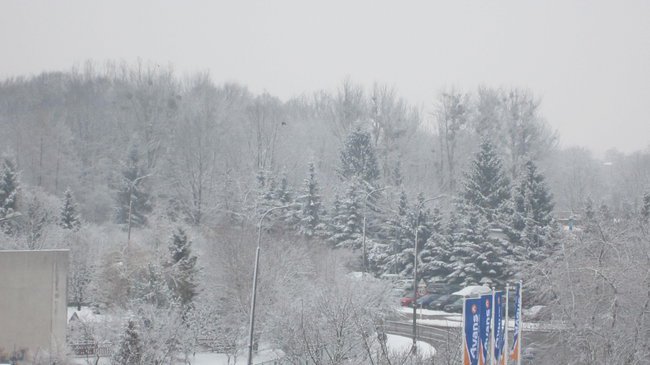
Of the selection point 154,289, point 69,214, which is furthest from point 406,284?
point 69,214

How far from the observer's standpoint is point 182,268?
32.8 m

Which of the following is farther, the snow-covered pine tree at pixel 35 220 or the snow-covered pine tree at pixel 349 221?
the snow-covered pine tree at pixel 349 221

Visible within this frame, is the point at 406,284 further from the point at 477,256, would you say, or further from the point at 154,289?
the point at 154,289

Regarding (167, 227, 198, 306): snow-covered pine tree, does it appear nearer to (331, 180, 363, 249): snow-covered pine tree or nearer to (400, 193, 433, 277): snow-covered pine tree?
(331, 180, 363, 249): snow-covered pine tree

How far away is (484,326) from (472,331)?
540 millimetres

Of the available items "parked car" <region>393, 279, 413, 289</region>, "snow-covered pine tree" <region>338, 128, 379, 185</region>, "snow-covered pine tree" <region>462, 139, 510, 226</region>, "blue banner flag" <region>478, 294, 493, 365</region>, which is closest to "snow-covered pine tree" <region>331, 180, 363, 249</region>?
"parked car" <region>393, 279, 413, 289</region>

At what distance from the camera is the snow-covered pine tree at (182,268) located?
32.0 meters

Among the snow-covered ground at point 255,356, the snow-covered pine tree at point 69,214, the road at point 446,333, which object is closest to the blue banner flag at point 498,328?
the road at point 446,333

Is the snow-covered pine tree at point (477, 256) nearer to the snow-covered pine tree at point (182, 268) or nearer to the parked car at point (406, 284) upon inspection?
the parked car at point (406, 284)

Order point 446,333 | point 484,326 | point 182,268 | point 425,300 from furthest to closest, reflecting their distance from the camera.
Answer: point 425,300, point 182,268, point 446,333, point 484,326

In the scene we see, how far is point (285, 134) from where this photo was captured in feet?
233

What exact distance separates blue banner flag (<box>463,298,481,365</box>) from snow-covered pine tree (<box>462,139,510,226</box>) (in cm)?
3649

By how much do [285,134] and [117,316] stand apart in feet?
153

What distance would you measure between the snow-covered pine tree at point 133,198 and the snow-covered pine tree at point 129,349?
3703 cm
